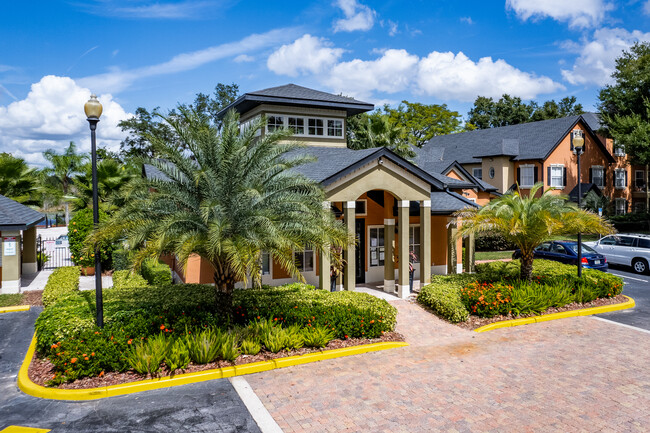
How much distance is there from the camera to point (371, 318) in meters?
12.0

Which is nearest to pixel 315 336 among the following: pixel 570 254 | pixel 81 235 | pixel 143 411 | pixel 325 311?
pixel 325 311

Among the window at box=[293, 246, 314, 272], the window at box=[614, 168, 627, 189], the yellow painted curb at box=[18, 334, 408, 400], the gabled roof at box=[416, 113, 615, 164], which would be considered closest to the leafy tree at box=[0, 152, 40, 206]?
the window at box=[293, 246, 314, 272]

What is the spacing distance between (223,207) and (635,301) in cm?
1466

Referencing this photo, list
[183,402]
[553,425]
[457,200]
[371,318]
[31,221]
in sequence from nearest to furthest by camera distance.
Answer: [553,425] < [183,402] < [371,318] < [31,221] < [457,200]

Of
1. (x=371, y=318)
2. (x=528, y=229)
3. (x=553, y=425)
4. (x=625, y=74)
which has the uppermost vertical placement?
(x=625, y=74)

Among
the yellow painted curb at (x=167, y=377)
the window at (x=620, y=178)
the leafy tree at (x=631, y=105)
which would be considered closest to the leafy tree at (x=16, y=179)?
the yellow painted curb at (x=167, y=377)

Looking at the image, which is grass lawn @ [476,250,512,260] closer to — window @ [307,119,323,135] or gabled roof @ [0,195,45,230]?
window @ [307,119,323,135]

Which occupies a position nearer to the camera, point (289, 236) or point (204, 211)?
point (204, 211)

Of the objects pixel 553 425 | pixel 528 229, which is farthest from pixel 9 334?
pixel 528 229

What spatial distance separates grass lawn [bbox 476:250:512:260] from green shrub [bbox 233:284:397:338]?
49.5 ft

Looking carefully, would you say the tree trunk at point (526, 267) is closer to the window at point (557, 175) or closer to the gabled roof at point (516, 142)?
the gabled roof at point (516, 142)

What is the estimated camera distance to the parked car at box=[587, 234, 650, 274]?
22406 mm

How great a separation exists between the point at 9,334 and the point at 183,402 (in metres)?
7.23

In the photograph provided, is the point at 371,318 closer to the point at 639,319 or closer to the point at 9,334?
the point at 639,319
